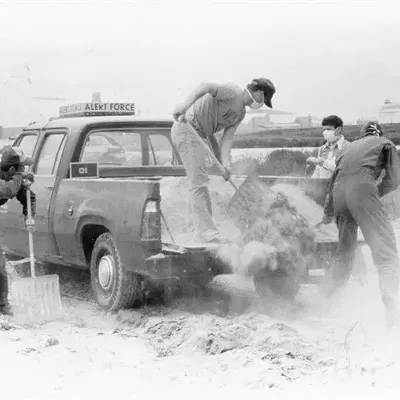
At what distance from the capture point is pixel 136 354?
624 centimetres

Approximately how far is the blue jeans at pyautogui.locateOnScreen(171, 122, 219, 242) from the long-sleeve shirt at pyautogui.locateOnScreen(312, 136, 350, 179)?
1920 millimetres

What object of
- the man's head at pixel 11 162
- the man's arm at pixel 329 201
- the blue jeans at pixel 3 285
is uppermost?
the man's head at pixel 11 162

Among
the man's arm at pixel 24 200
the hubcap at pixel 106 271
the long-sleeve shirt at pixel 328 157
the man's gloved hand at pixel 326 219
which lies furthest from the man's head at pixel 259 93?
the man's arm at pixel 24 200

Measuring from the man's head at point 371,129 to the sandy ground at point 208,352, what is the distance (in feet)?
5.11

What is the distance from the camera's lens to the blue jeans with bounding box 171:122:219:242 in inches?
293

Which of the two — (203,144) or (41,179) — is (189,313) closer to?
(203,144)

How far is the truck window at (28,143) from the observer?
31.2 ft

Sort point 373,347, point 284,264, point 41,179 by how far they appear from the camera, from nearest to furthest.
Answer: point 373,347
point 284,264
point 41,179

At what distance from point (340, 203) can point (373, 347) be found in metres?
1.67

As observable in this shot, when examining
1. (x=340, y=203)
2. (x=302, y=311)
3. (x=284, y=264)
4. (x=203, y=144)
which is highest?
(x=203, y=144)

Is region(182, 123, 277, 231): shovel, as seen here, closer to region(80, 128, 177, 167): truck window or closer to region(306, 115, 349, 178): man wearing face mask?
region(306, 115, 349, 178): man wearing face mask

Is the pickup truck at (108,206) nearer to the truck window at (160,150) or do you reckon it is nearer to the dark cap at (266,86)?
the truck window at (160,150)

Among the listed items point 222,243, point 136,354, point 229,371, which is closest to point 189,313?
point 222,243

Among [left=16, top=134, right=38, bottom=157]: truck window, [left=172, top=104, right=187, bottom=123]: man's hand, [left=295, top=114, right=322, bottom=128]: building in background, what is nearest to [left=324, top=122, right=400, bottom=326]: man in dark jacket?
[left=172, top=104, right=187, bottom=123]: man's hand
